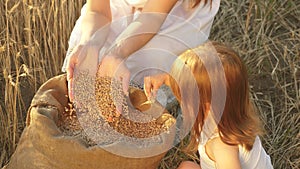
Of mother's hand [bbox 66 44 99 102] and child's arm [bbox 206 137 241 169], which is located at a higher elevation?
mother's hand [bbox 66 44 99 102]

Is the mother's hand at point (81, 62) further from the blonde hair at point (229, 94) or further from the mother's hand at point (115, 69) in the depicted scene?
the blonde hair at point (229, 94)

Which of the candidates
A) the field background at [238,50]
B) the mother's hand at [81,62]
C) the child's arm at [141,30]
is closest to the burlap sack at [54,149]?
the mother's hand at [81,62]

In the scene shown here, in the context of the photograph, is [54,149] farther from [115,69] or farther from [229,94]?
[229,94]

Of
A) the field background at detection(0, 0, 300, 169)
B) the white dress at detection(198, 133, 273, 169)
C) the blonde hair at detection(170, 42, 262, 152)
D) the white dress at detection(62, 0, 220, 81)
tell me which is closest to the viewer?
the blonde hair at detection(170, 42, 262, 152)

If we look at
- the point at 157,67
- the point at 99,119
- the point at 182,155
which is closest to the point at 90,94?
the point at 99,119

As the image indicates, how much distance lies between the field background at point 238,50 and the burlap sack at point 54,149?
14.2 inches

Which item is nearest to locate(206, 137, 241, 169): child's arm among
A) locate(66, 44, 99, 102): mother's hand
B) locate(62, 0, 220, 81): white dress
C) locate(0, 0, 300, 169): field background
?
locate(62, 0, 220, 81): white dress

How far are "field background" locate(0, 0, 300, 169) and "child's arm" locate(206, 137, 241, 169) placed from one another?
1.67 feet

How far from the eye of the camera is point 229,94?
1.86 meters

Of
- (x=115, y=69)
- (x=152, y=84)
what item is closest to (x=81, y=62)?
(x=115, y=69)

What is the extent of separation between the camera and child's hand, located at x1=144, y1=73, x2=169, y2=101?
1971 mm

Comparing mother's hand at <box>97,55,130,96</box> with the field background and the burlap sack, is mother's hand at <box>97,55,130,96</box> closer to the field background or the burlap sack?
the burlap sack

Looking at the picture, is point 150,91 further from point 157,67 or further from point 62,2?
point 62,2

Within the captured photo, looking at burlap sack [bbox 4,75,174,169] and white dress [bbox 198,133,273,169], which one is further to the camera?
white dress [bbox 198,133,273,169]
